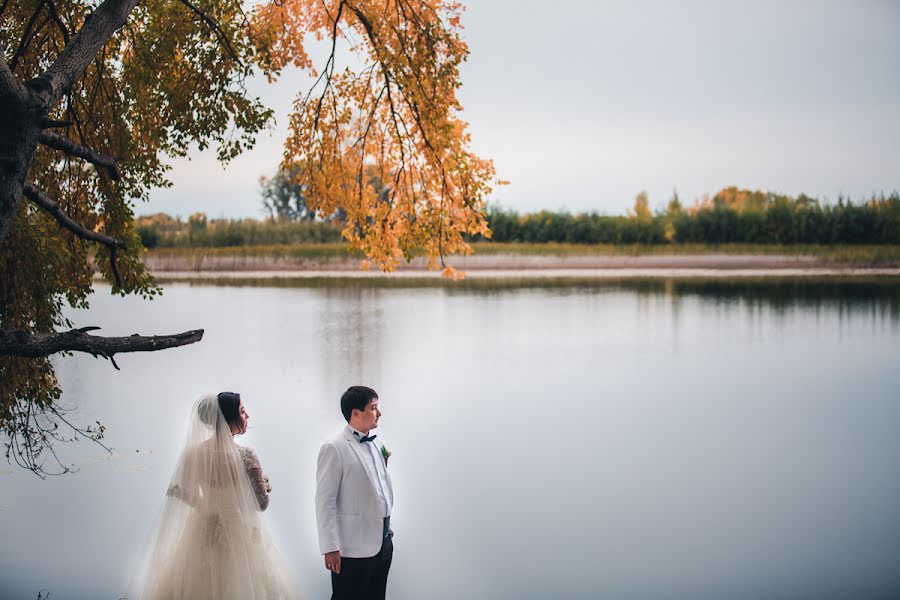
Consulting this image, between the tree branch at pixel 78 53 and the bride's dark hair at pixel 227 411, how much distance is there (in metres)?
2.35

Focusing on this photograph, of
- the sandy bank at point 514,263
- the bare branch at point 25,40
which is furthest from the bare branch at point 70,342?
the sandy bank at point 514,263

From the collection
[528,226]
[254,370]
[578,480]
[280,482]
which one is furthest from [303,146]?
[528,226]

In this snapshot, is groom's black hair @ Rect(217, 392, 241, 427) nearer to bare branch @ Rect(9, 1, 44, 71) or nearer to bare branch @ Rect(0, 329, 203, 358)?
bare branch @ Rect(0, 329, 203, 358)

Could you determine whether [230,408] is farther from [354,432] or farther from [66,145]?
[66,145]

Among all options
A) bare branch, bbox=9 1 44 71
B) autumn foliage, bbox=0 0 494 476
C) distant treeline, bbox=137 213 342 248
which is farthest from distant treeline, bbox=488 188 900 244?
bare branch, bbox=9 1 44 71

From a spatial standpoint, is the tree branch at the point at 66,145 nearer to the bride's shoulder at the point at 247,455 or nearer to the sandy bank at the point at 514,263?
the bride's shoulder at the point at 247,455

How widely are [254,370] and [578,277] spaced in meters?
27.0

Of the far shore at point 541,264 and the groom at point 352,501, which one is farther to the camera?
the far shore at point 541,264

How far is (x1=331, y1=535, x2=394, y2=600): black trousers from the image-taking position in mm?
4543

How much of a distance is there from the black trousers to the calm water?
2267mm

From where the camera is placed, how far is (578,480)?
9.84 meters

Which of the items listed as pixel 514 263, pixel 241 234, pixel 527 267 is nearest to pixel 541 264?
pixel 527 267

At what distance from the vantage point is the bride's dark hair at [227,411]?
4711 millimetres

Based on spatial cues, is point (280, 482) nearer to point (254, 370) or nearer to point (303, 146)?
point (303, 146)
